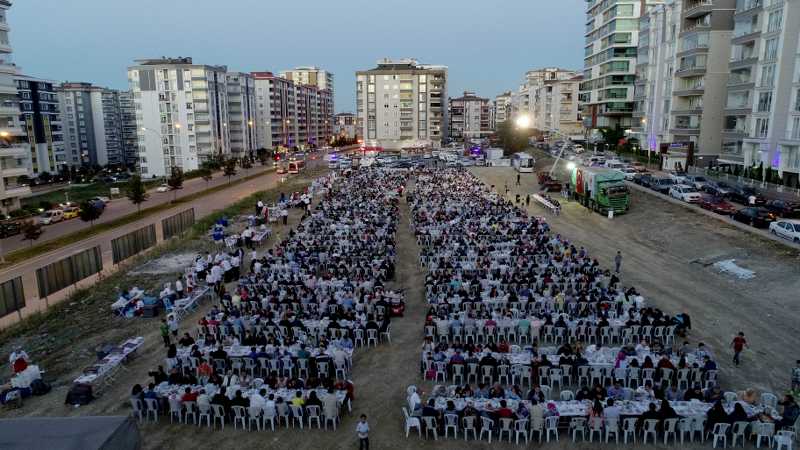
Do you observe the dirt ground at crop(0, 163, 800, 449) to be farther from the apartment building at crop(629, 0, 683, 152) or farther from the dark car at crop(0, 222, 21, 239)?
the apartment building at crop(629, 0, 683, 152)

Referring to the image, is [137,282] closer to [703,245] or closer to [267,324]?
[267,324]

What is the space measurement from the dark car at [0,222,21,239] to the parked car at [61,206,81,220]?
7.56m

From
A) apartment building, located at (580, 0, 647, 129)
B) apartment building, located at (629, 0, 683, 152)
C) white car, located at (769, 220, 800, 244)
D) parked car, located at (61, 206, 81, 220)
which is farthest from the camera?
apartment building, located at (580, 0, 647, 129)

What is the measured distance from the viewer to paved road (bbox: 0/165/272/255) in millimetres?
38750

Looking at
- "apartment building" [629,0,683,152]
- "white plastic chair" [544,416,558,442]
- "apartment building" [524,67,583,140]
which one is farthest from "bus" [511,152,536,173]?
"white plastic chair" [544,416,558,442]

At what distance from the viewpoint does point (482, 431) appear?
37.4 feet

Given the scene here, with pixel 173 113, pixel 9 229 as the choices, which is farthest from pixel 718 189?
pixel 173 113

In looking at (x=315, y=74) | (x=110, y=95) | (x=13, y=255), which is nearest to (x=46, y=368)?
(x=13, y=255)

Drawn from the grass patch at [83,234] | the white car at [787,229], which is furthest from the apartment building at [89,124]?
the white car at [787,229]

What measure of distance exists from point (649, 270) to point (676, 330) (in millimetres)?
9445

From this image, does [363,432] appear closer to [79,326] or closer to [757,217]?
[79,326]

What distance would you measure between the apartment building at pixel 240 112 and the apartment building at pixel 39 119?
1294 inches

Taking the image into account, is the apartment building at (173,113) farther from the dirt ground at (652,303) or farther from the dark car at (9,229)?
the dirt ground at (652,303)

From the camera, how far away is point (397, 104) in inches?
4574
